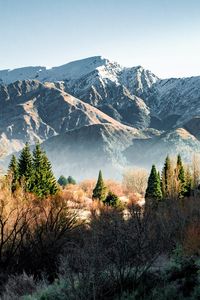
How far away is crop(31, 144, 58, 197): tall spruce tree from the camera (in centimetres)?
5941

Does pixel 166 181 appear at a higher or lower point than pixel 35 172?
lower

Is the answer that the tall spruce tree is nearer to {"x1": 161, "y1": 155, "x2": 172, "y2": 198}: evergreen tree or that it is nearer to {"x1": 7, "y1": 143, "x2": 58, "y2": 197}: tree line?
{"x1": 7, "y1": 143, "x2": 58, "y2": 197}: tree line

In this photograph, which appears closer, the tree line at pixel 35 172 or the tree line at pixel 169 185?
the tree line at pixel 35 172

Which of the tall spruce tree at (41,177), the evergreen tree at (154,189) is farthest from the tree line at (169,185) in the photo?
the tall spruce tree at (41,177)

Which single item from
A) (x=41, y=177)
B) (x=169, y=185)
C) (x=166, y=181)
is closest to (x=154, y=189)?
(x=166, y=181)

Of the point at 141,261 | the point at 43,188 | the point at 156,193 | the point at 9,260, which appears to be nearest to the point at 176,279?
the point at 141,261

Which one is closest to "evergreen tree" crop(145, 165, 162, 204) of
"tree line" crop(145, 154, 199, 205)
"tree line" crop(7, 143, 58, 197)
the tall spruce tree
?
"tree line" crop(145, 154, 199, 205)

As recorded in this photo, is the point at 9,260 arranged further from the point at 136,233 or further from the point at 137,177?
the point at 137,177

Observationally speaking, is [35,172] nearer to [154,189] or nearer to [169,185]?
[169,185]

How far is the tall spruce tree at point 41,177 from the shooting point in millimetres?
59406

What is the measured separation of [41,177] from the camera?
61375 mm

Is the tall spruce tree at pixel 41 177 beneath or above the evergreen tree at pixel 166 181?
above

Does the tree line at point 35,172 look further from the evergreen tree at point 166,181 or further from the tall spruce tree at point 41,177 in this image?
the evergreen tree at point 166,181

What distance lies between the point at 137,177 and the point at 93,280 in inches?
4899
